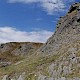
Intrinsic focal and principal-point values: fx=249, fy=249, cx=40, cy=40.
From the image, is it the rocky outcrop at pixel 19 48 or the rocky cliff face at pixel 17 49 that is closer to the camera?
the rocky cliff face at pixel 17 49

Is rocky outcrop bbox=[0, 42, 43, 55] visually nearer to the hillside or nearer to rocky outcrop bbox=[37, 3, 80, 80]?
rocky outcrop bbox=[37, 3, 80, 80]

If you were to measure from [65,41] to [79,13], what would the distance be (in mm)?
11841

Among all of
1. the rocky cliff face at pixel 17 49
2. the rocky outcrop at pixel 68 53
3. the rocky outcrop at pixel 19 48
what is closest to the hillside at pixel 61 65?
the rocky outcrop at pixel 68 53

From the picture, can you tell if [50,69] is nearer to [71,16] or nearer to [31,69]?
[31,69]

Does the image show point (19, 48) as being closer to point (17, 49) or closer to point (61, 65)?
point (17, 49)

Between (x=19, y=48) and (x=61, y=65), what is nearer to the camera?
(x=61, y=65)

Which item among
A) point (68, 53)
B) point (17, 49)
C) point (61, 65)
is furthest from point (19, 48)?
point (61, 65)

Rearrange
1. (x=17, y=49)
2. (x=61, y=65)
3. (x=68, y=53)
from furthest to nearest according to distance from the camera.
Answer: (x=17, y=49)
(x=68, y=53)
(x=61, y=65)

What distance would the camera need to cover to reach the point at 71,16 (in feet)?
273

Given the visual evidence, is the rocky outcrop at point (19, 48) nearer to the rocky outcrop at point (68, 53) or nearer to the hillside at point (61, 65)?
the rocky outcrop at point (68, 53)

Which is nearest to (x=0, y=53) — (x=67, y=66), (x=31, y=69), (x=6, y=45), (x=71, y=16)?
(x=6, y=45)

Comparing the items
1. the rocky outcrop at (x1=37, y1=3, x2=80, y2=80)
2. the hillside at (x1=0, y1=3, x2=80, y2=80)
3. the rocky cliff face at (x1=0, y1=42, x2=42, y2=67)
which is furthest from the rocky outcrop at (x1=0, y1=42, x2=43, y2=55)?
the hillside at (x1=0, y1=3, x2=80, y2=80)

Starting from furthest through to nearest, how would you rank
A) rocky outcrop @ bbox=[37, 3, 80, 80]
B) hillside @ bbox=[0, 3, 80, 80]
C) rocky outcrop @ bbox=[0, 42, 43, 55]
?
rocky outcrop @ bbox=[0, 42, 43, 55], hillside @ bbox=[0, 3, 80, 80], rocky outcrop @ bbox=[37, 3, 80, 80]

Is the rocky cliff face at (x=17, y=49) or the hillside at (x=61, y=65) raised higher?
the rocky cliff face at (x=17, y=49)
